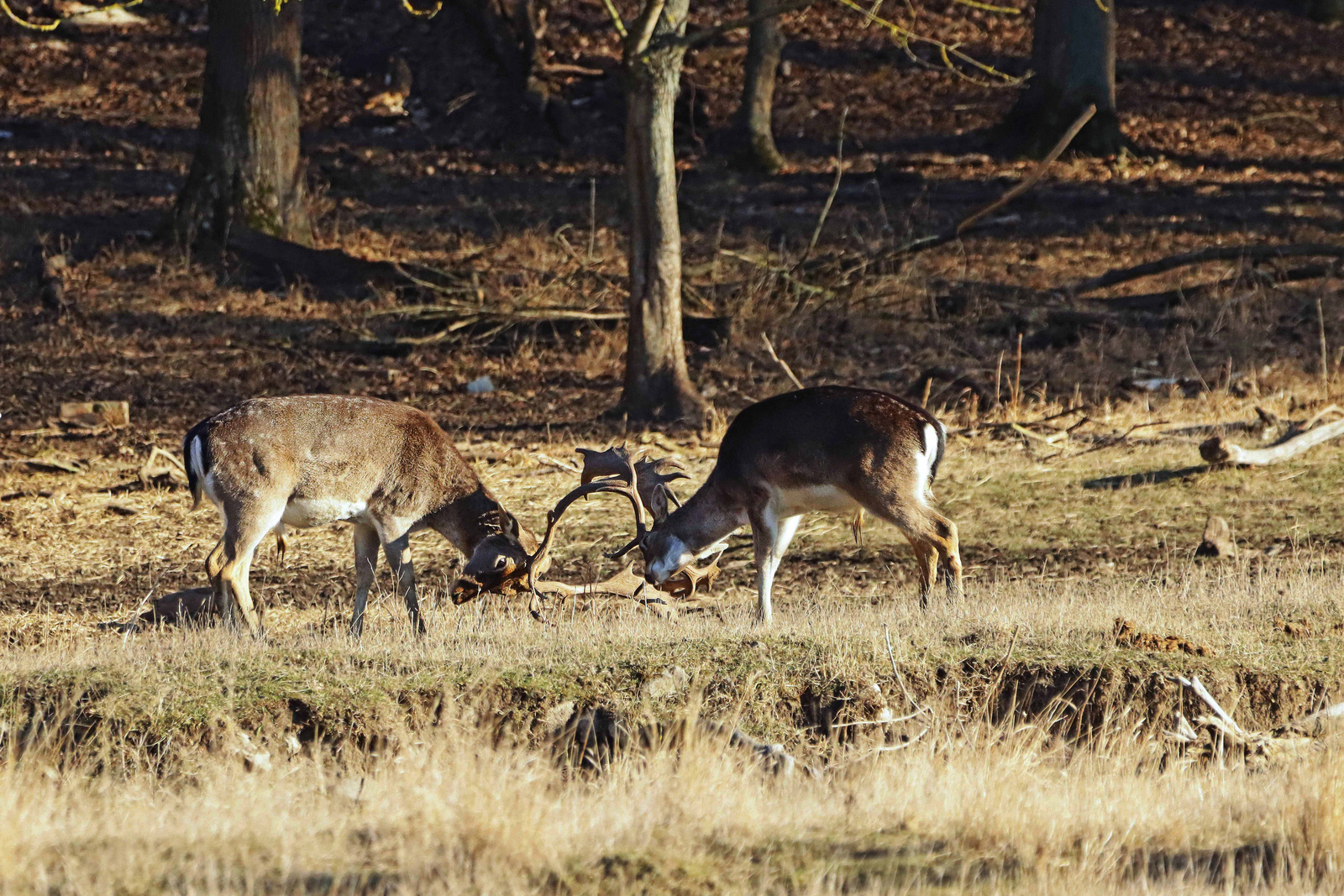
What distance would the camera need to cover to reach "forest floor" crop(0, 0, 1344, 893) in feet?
18.9

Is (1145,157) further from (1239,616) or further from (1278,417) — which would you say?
(1239,616)

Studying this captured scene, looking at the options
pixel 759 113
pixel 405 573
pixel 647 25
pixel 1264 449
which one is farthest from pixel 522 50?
pixel 405 573

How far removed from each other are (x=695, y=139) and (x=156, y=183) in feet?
26.8

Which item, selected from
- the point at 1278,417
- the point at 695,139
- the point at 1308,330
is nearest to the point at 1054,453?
the point at 1278,417

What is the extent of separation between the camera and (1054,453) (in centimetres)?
1414

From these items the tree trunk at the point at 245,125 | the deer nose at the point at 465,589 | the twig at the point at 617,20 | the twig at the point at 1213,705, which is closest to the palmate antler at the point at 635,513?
the deer nose at the point at 465,589

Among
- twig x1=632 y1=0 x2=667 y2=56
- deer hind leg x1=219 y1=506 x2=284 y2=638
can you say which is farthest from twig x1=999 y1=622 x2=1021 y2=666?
twig x1=632 y1=0 x2=667 y2=56

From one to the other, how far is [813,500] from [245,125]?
11.3 metres

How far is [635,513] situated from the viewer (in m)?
10.3

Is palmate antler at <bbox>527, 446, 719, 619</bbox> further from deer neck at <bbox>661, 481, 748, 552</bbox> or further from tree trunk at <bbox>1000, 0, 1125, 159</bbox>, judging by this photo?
tree trunk at <bbox>1000, 0, 1125, 159</bbox>

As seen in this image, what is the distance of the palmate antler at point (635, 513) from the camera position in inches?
376

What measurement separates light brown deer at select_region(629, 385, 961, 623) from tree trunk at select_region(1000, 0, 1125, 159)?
15.4 meters

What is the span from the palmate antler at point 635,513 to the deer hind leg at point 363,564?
103 centimetres

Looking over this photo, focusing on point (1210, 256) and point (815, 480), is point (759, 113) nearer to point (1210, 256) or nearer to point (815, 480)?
point (1210, 256)
